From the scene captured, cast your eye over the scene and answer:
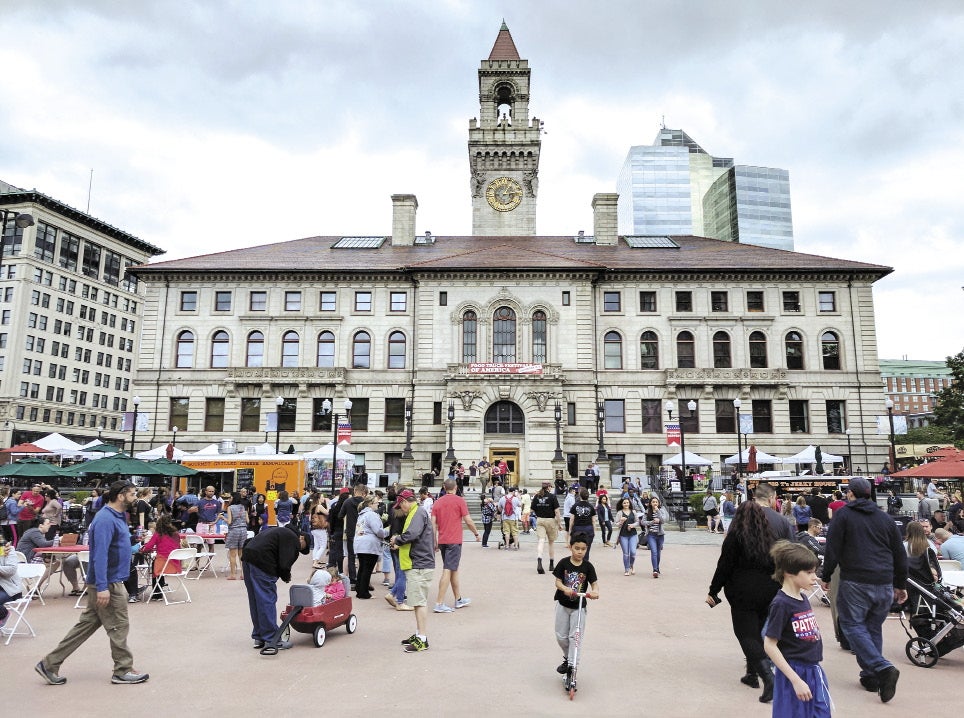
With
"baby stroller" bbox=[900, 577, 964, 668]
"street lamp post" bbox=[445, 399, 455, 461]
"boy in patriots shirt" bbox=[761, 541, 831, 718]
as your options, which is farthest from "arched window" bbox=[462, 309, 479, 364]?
"boy in patriots shirt" bbox=[761, 541, 831, 718]

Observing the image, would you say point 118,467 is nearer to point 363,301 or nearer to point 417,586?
point 417,586

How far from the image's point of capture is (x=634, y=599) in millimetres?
12477

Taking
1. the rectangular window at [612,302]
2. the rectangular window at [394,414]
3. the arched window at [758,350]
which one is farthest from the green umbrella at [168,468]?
the arched window at [758,350]

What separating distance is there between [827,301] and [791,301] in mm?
2398

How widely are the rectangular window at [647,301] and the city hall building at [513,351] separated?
0.13m

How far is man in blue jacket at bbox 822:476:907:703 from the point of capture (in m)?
7.28

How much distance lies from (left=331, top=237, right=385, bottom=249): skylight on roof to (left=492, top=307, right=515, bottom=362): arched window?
12.1m

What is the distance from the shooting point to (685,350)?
142ft

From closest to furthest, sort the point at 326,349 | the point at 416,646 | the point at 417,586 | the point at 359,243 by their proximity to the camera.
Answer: the point at 416,646 < the point at 417,586 < the point at 326,349 < the point at 359,243

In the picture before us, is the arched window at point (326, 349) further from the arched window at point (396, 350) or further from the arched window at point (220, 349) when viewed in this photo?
the arched window at point (220, 349)

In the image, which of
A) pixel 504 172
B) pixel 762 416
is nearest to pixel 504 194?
pixel 504 172

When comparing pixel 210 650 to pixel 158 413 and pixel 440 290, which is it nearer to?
pixel 440 290

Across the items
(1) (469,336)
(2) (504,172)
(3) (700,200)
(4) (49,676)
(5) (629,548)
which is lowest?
(4) (49,676)

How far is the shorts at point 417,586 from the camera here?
900 centimetres
